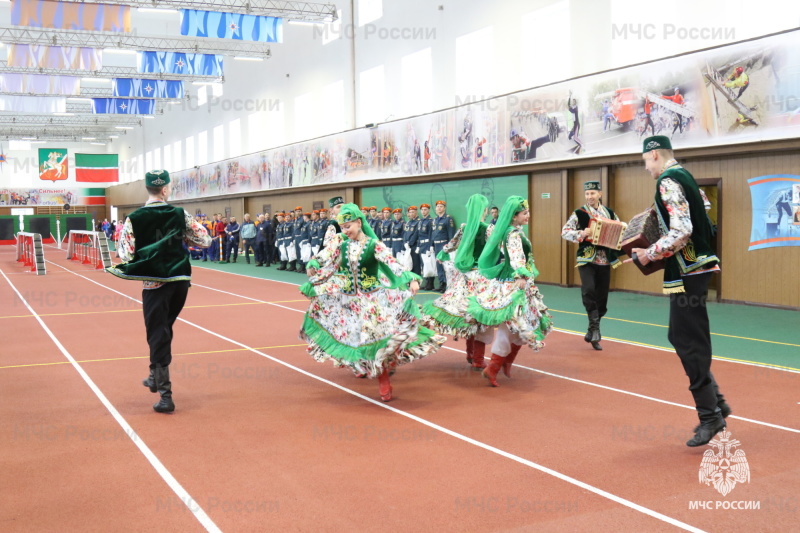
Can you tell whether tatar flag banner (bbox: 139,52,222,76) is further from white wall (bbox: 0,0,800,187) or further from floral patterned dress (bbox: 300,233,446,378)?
floral patterned dress (bbox: 300,233,446,378)

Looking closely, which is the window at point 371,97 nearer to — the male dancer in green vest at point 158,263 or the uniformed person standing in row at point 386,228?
the uniformed person standing in row at point 386,228

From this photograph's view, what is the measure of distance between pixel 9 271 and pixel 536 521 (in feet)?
87.4

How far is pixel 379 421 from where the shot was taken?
634 centimetres

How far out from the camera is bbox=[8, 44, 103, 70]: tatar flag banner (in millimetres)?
24172

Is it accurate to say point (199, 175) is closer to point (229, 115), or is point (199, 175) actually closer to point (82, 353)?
point (229, 115)

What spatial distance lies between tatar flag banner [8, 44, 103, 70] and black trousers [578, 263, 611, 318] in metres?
21.4

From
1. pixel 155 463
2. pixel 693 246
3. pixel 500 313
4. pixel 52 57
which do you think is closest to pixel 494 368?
pixel 500 313

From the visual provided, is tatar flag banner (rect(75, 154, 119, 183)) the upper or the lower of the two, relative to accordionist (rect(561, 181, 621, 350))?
upper

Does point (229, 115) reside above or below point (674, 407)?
above

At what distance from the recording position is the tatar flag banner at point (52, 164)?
156ft

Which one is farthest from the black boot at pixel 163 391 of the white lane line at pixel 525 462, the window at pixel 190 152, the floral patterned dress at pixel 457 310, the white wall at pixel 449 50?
the window at pixel 190 152

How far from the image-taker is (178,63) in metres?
27.1

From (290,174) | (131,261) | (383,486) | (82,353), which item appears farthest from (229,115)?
(383,486)

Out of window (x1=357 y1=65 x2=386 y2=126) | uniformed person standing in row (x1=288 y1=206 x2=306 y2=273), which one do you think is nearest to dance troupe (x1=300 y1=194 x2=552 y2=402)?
uniformed person standing in row (x1=288 y1=206 x2=306 y2=273)
